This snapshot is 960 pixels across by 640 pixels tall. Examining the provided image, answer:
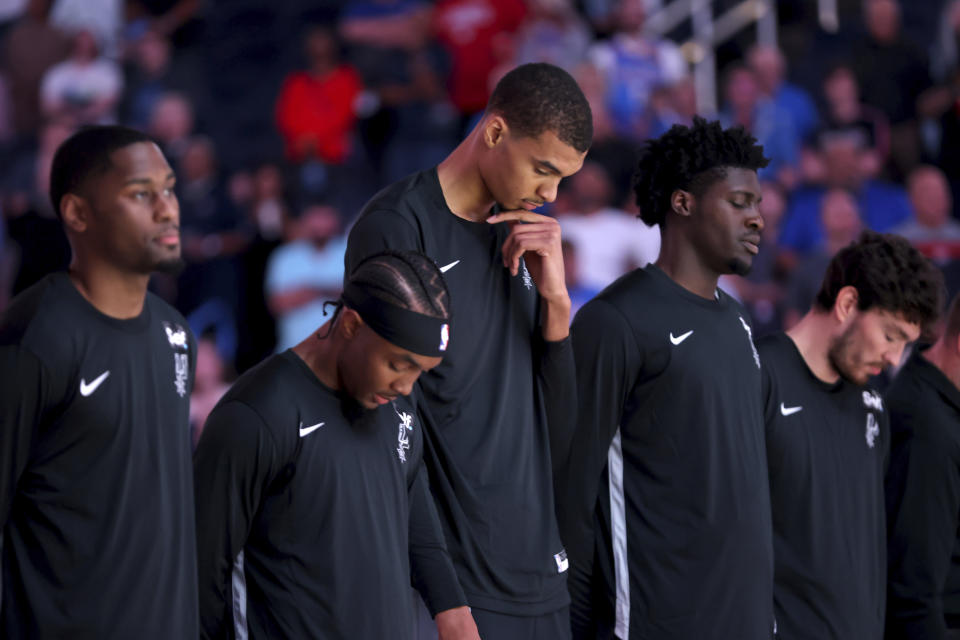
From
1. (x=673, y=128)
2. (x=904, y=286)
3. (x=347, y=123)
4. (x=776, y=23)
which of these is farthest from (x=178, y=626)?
(x=776, y=23)

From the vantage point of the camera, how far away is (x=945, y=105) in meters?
8.60

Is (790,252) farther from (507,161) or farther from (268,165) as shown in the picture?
(507,161)

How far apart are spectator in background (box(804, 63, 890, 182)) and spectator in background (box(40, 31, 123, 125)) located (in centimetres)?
483

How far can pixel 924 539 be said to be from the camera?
402 cm

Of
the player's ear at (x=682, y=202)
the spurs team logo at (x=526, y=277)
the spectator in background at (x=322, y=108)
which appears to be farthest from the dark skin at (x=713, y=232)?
the spectator in background at (x=322, y=108)

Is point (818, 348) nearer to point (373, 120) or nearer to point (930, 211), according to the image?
point (930, 211)

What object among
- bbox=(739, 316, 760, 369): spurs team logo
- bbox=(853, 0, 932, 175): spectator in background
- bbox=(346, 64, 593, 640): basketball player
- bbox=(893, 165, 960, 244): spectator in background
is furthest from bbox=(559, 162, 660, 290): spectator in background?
bbox=(346, 64, 593, 640): basketball player

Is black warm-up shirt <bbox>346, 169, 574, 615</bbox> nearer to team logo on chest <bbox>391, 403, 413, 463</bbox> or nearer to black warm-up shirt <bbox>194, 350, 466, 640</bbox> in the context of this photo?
team logo on chest <bbox>391, 403, 413, 463</bbox>

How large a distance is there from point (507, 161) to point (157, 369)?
104cm

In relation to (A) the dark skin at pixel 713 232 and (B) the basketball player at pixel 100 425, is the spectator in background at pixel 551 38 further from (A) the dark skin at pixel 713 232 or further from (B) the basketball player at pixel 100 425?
(B) the basketball player at pixel 100 425

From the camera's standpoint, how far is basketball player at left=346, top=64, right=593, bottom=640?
3.16 metres

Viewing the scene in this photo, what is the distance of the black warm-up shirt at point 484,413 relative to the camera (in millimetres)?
3160

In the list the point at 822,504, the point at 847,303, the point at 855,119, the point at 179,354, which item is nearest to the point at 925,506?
the point at 822,504

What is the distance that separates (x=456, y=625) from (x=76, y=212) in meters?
1.31
